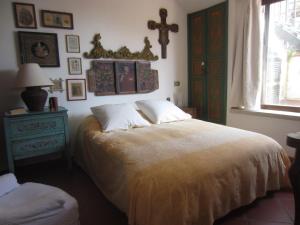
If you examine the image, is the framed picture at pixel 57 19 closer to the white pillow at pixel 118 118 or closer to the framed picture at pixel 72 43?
the framed picture at pixel 72 43

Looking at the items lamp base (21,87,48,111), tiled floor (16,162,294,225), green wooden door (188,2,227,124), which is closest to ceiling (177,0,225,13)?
green wooden door (188,2,227,124)

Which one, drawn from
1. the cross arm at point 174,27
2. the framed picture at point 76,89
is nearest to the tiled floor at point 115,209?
the framed picture at point 76,89

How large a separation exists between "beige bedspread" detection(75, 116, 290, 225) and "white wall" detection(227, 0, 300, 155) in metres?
0.79

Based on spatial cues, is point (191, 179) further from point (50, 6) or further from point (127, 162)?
point (50, 6)

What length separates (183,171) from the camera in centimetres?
150

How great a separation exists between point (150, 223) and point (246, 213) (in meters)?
0.95

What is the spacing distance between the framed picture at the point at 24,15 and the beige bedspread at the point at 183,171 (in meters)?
1.53

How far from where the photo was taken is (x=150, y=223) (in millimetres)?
1371

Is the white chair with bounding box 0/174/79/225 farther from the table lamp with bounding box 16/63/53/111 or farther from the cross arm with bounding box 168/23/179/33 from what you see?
the cross arm with bounding box 168/23/179/33

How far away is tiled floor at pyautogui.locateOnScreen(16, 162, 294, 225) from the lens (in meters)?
1.78

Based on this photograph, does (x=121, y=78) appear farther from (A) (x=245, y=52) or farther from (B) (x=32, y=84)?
(A) (x=245, y=52)

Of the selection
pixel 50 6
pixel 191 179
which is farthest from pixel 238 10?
pixel 191 179

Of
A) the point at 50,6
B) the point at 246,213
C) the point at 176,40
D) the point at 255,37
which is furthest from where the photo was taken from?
the point at 176,40

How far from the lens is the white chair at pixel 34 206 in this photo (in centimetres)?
127
